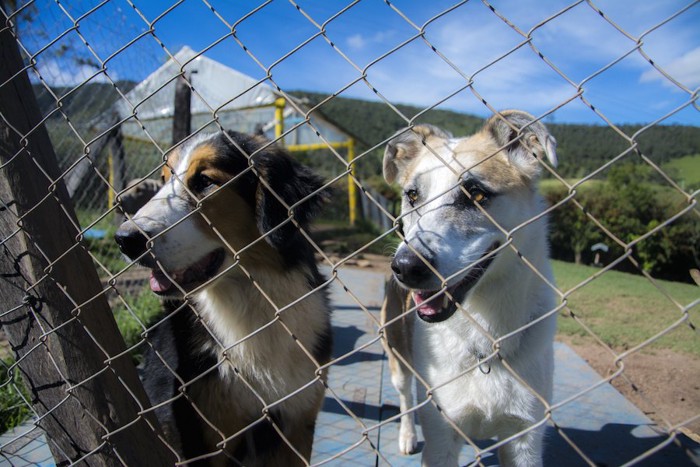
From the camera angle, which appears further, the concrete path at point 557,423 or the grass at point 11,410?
the grass at point 11,410

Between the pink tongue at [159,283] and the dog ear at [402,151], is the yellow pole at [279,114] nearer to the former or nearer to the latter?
the dog ear at [402,151]

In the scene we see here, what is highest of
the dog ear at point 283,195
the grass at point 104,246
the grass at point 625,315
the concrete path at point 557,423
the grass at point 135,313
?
the dog ear at point 283,195

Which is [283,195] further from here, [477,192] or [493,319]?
[493,319]

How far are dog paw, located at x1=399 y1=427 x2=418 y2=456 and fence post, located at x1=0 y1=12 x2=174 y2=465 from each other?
4.82 ft

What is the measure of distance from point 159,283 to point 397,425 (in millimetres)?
1954

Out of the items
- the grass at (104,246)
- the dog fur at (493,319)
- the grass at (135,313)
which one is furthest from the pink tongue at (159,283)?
the grass at (104,246)

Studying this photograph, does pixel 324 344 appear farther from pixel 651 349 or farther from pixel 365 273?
pixel 365 273

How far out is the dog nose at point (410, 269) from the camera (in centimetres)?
153

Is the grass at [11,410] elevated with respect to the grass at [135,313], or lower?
elevated

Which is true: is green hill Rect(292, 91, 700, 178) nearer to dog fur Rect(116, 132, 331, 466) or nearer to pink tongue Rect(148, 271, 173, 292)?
dog fur Rect(116, 132, 331, 466)

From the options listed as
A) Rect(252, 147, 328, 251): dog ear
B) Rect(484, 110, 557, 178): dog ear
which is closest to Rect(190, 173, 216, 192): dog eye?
Rect(252, 147, 328, 251): dog ear

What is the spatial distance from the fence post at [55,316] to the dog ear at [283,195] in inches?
28.3

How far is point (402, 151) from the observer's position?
271 cm

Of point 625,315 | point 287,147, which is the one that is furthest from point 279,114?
point 625,315
